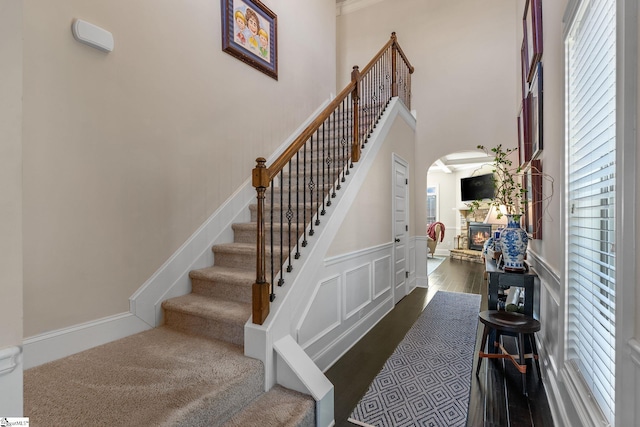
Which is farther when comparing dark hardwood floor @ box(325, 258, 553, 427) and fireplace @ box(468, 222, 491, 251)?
fireplace @ box(468, 222, 491, 251)

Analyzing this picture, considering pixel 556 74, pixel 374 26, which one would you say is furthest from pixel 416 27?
pixel 556 74

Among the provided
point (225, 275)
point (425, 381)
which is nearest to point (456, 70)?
point (425, 381)

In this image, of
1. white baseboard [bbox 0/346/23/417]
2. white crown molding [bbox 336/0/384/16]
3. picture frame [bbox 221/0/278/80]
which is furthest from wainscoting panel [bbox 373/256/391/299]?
white crown molding [bbox 336/0/384/16]

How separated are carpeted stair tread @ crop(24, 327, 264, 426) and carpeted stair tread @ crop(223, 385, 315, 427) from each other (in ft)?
0.17

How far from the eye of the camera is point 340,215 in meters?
2.65

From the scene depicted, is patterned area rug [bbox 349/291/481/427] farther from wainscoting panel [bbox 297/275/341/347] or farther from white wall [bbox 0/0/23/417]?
white wall [bbox 0/0/23/417]

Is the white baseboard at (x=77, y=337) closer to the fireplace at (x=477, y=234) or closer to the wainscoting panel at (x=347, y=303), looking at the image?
the wainscoting panel at (x=347, y=303)

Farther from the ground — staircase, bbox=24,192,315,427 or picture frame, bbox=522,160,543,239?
picture frame, bbox=522,160,543,239

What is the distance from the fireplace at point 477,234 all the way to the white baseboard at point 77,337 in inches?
325

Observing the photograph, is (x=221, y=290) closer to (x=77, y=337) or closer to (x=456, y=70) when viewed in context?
(x=77, y=337)

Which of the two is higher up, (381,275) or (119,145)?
(119,145)

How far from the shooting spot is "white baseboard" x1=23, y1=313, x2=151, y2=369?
177 cm

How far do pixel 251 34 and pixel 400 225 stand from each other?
297cm

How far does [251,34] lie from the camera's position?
333 cm
